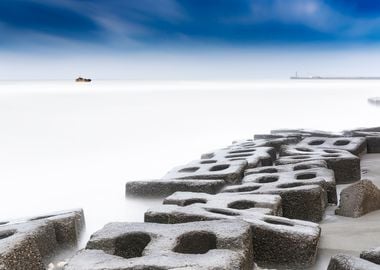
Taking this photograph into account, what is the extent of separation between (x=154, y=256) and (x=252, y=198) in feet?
5.17

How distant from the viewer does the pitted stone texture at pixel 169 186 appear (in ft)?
17.5

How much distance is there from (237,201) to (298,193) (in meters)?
0.54

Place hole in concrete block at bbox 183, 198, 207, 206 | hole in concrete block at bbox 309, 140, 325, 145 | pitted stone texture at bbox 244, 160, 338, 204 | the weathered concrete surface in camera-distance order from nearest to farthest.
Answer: the weathered concrete surface → hole in concrete block at bbox 183, 198, 207, 206 → pitted stone texture at bbox 244, 160, 338, 204 → hole in concrete block at bbox 309, 140, 325, 145

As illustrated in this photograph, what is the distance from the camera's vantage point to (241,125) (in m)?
18.4

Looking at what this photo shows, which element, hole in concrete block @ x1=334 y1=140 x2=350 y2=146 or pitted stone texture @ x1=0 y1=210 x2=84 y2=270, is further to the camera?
A: hole in concrete block @ x1=334 y1=140 x2=350 y2=146

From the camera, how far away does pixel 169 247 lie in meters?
3.06

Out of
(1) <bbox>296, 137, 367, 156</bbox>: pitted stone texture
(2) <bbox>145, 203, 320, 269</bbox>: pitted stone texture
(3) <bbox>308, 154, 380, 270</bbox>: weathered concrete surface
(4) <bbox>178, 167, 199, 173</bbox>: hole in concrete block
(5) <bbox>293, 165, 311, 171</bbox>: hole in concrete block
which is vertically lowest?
(3) <bbox>308, 154, 380, 270</bbox>: weathered concrete surface

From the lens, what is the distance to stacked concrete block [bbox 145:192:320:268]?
3379mm

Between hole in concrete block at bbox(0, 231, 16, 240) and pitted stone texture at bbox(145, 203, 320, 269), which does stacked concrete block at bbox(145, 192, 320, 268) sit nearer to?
pitted stone texture at bbox(145, 203, 320, 269)

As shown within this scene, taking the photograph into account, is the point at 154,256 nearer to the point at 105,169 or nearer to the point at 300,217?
the point at 300,217

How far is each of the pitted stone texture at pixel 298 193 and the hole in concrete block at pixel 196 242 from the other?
141 cm

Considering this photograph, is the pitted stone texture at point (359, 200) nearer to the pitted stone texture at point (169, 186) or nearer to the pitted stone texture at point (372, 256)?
the pitted stone texture at point (169, 186)

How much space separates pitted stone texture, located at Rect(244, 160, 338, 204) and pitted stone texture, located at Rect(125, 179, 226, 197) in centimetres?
53

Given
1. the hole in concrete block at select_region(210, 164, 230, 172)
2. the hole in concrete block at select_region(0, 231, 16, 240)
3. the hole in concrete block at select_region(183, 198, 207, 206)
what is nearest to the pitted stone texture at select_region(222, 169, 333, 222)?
the hole in concrete block at select_region(183, 198, 207, 206)
